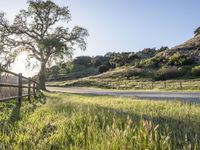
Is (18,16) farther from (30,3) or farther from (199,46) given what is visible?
(199,46)

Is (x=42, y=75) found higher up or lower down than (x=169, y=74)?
lower down

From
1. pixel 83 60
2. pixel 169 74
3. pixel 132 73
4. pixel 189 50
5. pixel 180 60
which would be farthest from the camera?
pixel 83 60

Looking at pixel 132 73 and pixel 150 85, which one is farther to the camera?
pixel 132 73

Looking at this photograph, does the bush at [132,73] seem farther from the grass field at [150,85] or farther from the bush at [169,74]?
the bush at [169,74]

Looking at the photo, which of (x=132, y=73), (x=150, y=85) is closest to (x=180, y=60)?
(x=132, y=73)

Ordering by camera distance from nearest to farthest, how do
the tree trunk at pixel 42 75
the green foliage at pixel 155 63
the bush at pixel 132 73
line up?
the tree trunk at pixel 42 75, the bush at pixel 132 73, the green foliage at pixel 155 63

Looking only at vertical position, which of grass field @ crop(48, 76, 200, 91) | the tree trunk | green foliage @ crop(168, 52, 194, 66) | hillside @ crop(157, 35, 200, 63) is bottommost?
grass field @ crop(48, 76, 200, 91)

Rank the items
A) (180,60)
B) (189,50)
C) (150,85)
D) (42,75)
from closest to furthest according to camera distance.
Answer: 1. (42,75)
2. (150,85)
3. (180,60)
4. (189,50)

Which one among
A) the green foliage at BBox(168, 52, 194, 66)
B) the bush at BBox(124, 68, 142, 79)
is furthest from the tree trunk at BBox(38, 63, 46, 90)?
the green foliage at BBox(168, 52, 194, 66)

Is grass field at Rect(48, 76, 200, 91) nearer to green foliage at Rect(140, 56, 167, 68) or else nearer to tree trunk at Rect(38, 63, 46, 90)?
tree trunk at Rect(38, 63, 46, 90)

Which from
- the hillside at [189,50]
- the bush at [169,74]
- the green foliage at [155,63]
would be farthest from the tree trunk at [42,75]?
the hillside at [189,50]

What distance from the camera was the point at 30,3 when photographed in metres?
39.9

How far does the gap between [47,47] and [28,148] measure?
34176mm

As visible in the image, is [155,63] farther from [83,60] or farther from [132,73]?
[83,60]
